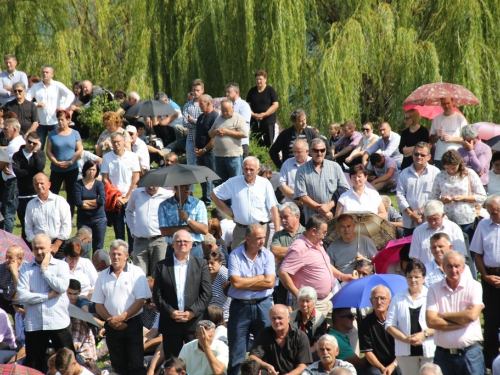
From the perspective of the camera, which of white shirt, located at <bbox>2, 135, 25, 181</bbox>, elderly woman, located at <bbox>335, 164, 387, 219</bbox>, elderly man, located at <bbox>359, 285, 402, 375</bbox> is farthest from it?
white shirt, located at <bbox>2, 135, 25, 181</bbox>

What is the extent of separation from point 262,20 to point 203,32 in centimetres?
150

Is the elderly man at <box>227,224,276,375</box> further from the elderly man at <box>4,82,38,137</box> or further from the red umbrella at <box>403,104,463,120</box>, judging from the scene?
the elderly man at <box>4,82,38,137</box>

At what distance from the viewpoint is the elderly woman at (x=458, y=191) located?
11742 mm

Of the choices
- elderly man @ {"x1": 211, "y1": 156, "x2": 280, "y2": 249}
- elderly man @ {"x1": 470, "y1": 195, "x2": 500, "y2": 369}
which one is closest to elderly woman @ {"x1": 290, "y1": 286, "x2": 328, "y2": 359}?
elderly man @ {"x1": 470, "y1": 195, "x2": 500, "y2": 369}

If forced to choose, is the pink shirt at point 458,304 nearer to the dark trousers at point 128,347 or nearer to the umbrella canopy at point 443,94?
the dark trousers at point 128,347

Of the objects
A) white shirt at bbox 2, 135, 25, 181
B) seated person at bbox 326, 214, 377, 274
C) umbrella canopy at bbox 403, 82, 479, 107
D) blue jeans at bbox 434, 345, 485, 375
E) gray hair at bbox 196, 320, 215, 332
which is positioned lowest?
blue jeans at bbox 434, 345, 485, 375

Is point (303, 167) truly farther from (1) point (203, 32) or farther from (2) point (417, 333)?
(1) point (203, 32)

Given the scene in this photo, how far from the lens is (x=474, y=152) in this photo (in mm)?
13523

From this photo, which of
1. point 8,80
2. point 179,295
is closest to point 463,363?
point 179,295

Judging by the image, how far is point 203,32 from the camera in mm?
20844

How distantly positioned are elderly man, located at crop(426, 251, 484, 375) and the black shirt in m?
1.36

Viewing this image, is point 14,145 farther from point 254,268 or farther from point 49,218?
point 254,268

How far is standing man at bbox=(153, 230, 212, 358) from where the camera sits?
10.1 metres

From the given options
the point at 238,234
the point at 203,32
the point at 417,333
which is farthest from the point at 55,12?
the point at 417,333
